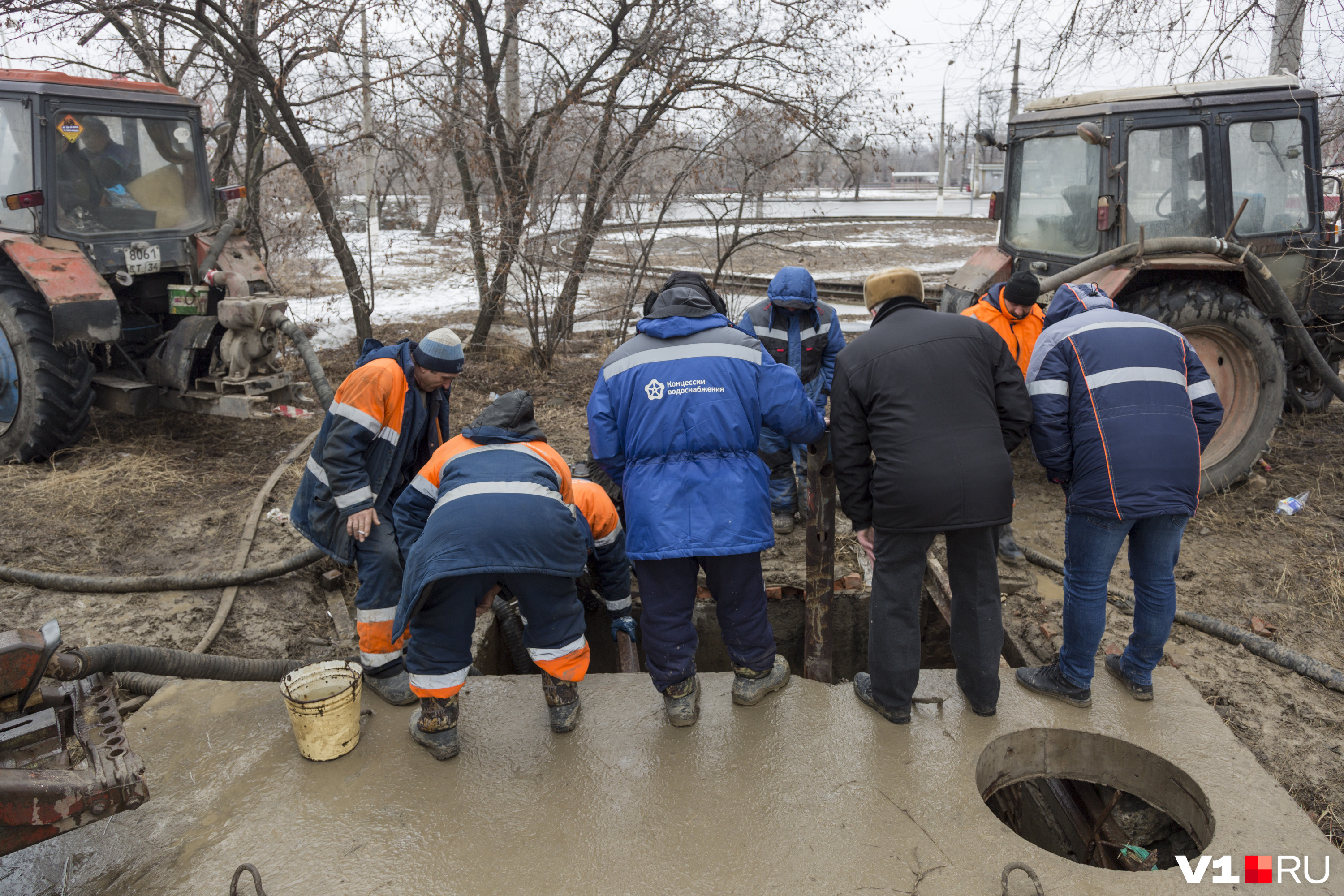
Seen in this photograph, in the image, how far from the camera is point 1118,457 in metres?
3.01

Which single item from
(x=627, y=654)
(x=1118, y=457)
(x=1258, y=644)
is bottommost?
(x=627, y=654)

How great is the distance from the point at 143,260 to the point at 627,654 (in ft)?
16.7

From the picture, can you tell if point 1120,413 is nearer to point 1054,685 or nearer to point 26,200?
point 1054,685

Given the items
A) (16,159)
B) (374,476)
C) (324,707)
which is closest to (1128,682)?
(324,707)

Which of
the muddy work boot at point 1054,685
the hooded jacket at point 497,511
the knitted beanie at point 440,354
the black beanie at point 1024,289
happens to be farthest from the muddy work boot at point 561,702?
the black beanie at point 1024,289

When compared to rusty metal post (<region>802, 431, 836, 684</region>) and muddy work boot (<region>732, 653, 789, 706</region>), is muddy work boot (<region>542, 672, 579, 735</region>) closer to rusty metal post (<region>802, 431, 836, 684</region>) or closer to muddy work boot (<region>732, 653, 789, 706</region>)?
muddy work boot (<region>732, 653, 789, 706</region>)

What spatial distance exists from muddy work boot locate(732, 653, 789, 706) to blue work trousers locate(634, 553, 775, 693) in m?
0.15

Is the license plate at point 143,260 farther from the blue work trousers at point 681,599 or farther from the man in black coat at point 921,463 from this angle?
the man in black coat at point 921,463

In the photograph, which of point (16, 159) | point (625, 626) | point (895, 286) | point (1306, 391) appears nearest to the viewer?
point (895, 286)

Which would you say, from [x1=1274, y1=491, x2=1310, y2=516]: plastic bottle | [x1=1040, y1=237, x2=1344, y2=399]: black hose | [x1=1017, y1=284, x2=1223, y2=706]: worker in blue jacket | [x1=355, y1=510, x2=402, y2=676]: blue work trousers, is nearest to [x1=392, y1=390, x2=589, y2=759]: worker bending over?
[x1=355, y1=510, x2=402, y2=676]: blue work trousers

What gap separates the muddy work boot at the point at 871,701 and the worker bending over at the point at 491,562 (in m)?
1.07

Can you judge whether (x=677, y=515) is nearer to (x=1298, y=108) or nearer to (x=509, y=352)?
(x=1298, y=108)

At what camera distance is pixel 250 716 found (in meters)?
3.29

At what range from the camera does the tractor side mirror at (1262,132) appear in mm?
5820
